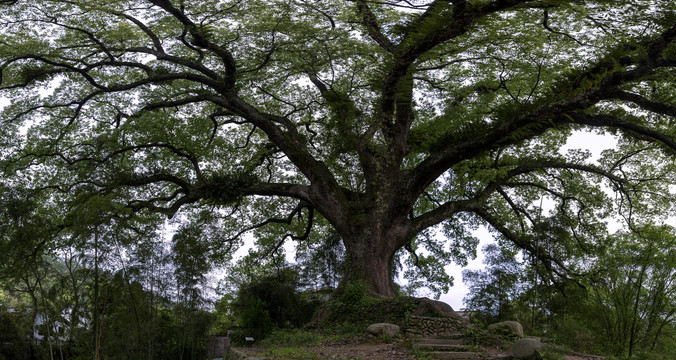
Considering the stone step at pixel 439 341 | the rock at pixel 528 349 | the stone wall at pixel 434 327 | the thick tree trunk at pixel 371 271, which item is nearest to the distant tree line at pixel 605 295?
the thick tree trunk at pixel 371 271

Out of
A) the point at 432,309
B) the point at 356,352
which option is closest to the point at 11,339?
the point at 356,352

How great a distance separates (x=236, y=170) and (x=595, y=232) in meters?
10.2

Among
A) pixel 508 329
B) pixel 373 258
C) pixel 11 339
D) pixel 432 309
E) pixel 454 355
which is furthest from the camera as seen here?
pixel 11 339

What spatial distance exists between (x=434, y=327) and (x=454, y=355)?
61.2 inches

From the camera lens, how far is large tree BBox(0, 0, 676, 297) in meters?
9.84

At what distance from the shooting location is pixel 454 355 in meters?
7.34

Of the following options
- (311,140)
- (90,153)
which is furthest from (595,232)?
(90,153)

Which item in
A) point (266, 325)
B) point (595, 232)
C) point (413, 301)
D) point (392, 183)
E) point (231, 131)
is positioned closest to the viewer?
point (413, 301)

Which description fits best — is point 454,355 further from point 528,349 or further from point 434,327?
point 434,327

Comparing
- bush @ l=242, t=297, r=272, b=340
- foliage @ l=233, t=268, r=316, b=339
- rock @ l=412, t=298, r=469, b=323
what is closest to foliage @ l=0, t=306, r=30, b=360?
foliage @ l=233, t=268, r=316, b=339

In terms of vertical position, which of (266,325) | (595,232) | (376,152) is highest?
(376,152)

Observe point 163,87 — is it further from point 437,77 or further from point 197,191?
point 437,77

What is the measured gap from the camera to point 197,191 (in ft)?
41.1

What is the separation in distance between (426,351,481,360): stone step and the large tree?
4.00 meters
